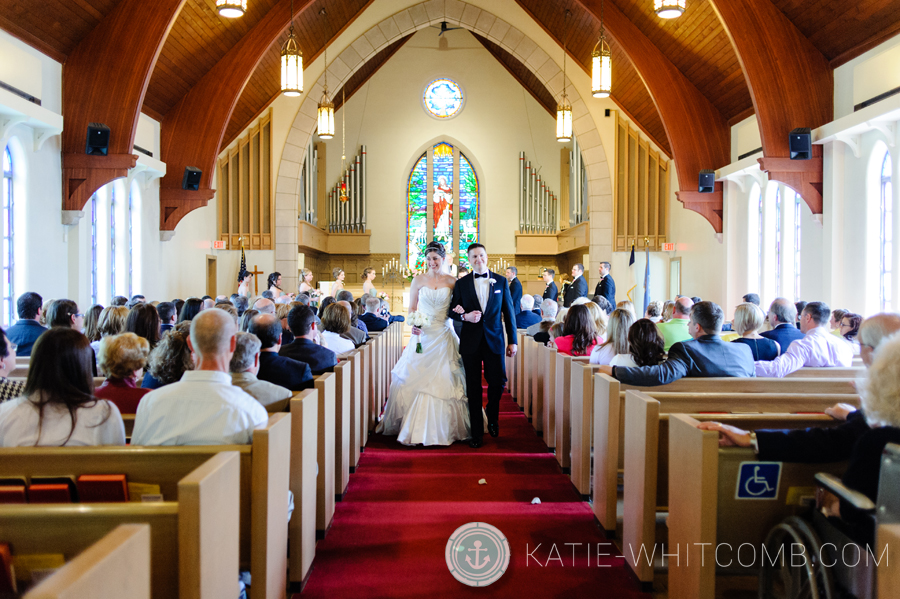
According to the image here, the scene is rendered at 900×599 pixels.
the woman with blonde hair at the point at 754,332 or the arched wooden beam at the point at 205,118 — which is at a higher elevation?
the arched wooden beam at the point at 205,118

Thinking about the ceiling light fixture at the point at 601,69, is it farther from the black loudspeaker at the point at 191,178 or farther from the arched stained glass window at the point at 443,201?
the arched stained glass window at the point at 443,201

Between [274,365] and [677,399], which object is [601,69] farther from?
[274,365]

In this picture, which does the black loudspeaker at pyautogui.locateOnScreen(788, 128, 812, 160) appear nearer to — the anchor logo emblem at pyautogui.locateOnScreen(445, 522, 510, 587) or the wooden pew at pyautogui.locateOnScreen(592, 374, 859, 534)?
the wooden pew at pyautogui.locateOnScreen(592, 374, 859, 534)

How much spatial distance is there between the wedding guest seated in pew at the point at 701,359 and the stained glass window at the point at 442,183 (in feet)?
42.4

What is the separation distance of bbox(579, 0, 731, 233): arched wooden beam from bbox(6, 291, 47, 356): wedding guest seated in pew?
7975 mm

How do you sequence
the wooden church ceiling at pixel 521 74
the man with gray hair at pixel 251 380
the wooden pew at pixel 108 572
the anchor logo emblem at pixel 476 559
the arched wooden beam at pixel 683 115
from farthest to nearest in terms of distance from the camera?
the wooden church ceiling at pixel 521 74 < the arched wooden beam at pixel 683 115 < the anchor logo emblem at pixel 476 559 < the man with gray hair at pixel 251 380 < the wooden pew at pixel 108 572

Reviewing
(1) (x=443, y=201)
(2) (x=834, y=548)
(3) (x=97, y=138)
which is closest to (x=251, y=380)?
(2) (x=834, y=548)

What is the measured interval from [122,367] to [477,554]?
5.20 feet

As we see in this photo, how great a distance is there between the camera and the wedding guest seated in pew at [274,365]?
3.05 metres

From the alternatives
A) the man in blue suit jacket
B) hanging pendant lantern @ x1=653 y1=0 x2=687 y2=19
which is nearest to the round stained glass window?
hanging pendant lantern @ x1=653 y1=0 x2=687 y2=19

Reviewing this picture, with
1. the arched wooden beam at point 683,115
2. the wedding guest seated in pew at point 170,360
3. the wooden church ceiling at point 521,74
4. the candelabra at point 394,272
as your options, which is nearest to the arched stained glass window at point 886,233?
the arched wooden beam at point 683,115

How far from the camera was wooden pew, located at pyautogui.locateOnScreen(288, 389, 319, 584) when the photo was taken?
2.49 meters

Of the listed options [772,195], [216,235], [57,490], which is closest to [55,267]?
[216,235]

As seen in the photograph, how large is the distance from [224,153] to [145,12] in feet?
15.1
